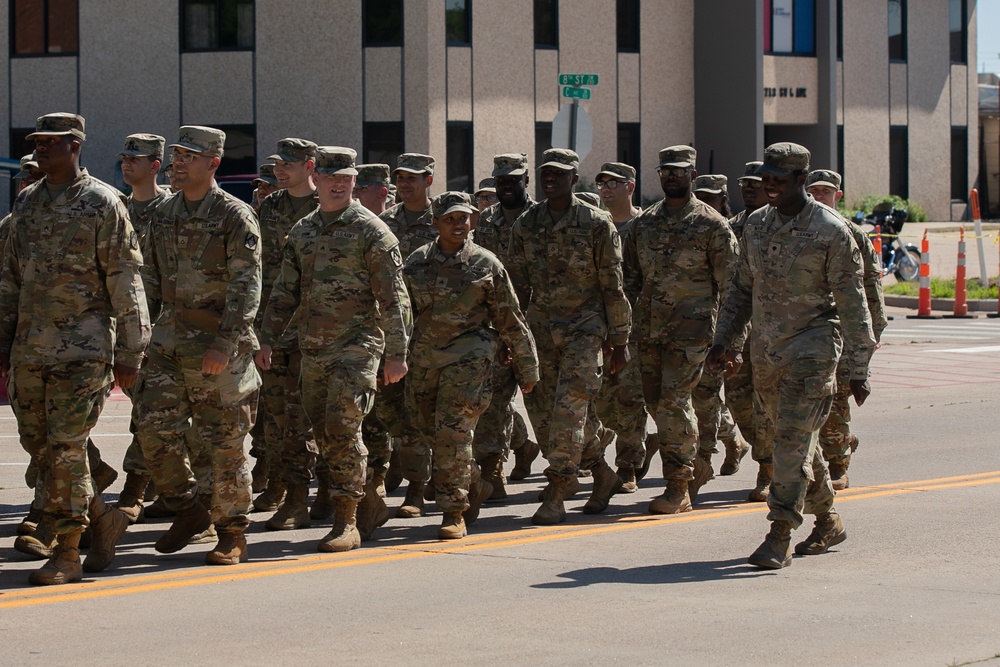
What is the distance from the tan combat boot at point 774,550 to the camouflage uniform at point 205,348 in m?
2.68

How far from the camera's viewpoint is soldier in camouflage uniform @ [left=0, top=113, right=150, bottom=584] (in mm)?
7938

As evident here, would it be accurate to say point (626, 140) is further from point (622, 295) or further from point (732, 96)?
point (622, 295)

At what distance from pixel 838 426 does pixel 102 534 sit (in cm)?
469

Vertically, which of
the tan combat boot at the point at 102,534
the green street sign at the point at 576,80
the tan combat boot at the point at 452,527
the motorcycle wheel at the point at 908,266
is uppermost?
the green street sign at the point at 576,80

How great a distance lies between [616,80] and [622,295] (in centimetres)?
2458

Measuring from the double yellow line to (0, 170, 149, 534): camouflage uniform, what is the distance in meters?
0.37

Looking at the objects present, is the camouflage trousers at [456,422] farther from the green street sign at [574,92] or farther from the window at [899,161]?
the window at [899,161]

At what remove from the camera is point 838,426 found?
34.1 ft

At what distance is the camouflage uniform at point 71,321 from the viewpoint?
7.93 m

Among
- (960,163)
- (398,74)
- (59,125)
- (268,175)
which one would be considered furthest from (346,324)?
(960,163)

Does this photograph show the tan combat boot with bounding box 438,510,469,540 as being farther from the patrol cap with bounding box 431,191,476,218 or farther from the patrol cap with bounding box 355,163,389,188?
the patrol cap with bounding box 355,163,389,188

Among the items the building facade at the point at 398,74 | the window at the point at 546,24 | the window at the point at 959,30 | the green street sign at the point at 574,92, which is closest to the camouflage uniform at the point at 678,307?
the green street sign at the point at 574,92

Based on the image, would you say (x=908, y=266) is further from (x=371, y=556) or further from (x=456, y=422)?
(x=371, y=556)

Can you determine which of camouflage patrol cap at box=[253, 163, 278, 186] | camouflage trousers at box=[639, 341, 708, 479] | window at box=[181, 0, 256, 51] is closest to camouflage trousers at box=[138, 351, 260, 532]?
camouflage trousers at box=[639, 341, 708, 479]
